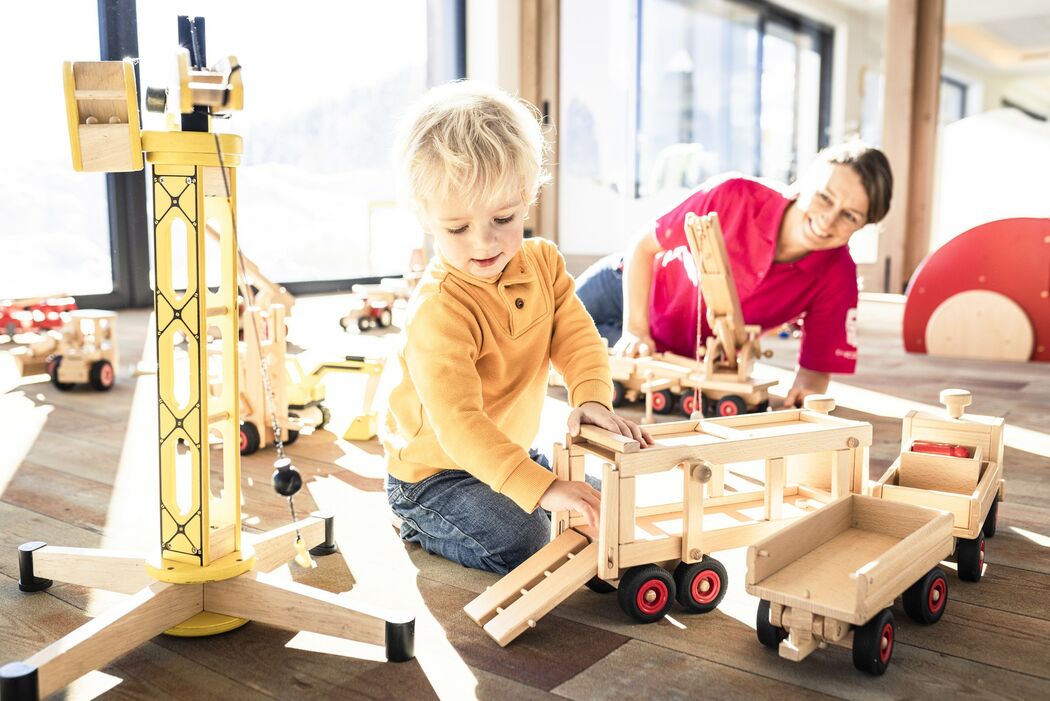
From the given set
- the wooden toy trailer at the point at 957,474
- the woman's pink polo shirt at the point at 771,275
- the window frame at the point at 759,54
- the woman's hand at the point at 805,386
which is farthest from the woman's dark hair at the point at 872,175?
the window frame at the point at 759,54

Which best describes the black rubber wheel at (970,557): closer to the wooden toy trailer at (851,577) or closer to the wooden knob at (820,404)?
the wooden toy trailer at (851,577)

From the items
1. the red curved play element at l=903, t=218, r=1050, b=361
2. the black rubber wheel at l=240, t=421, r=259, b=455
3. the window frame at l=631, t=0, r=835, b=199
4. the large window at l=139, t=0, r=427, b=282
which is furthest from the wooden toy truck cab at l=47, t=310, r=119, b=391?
the window frame at l=631, t=0, r=835, b=199

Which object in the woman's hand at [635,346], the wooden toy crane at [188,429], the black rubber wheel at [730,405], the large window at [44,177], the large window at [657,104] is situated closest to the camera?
the wooden toy crane at [188,429]

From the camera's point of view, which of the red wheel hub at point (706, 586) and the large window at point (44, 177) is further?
the large window at point (44, 177)

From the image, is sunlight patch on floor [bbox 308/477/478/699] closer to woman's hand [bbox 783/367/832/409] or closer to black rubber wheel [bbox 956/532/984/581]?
black rubber wheel [bbox 956/532/984/581]

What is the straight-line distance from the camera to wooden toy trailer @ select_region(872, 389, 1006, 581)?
971 mm

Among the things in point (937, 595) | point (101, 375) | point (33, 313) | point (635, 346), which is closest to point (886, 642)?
point (937, 595)

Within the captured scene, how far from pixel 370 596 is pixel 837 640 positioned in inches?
17.6

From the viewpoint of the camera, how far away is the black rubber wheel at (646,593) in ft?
2.88

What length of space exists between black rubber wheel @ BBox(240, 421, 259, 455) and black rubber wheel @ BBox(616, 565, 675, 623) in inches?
30.8

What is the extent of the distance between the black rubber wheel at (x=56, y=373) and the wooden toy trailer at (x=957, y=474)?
167 centimetres

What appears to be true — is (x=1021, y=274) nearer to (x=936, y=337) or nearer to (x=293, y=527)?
(x=936, y=337)

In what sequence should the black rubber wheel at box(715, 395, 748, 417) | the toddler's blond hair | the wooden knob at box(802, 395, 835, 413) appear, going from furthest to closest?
the black rubber wheel at box(715, 395, 748, 417) → the wooden knob at box(802, 395, 835, 413) → the toddler's blond hair

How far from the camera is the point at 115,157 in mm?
720
